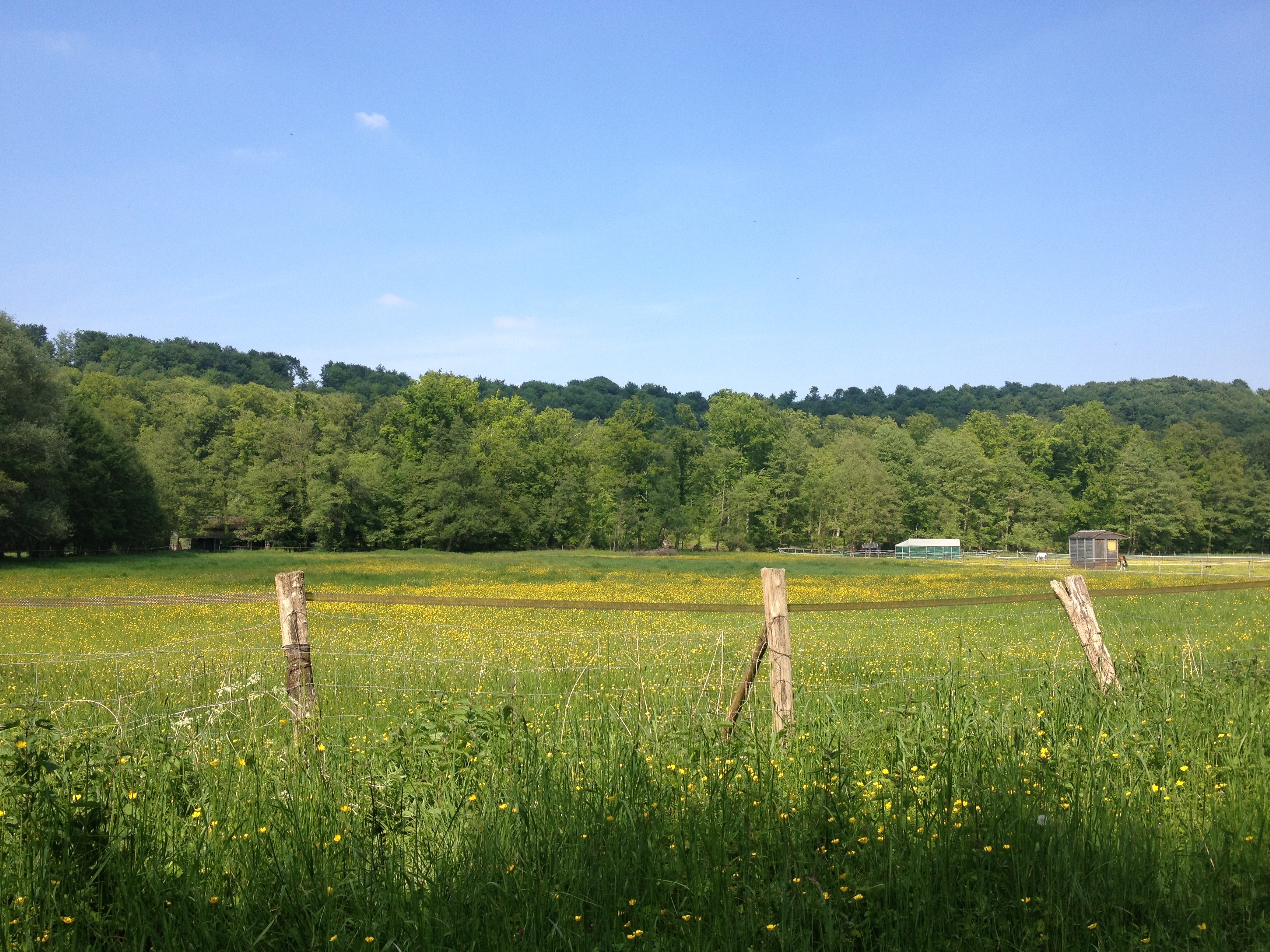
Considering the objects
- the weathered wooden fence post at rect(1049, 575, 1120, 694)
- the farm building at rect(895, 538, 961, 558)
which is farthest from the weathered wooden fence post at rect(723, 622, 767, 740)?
the farm building at rect(895, 538, 961, 558)

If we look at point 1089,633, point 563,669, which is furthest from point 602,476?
point 1089,633

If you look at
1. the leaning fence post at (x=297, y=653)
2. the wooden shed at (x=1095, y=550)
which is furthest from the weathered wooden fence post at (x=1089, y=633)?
the wooden shed at (x=1095, y=550)

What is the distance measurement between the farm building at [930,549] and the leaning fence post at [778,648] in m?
87.1

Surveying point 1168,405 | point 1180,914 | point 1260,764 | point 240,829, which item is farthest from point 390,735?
point 1168,405

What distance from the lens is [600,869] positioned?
3.80 meters

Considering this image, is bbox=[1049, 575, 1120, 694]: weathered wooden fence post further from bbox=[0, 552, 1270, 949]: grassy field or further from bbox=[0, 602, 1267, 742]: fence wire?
bbox=[0, 602, 1267, 742]: fence wire

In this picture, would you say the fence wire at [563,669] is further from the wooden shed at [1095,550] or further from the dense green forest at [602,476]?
the wooden shed at [1095,550]

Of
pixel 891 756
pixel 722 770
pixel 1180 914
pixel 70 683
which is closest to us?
pixel 1180 914

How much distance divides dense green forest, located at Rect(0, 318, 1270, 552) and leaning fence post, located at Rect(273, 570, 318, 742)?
6336 cm

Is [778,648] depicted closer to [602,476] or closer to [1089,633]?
[1089,633]

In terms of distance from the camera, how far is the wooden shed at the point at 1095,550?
2817 inches

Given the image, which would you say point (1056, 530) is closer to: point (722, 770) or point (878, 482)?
point (878, 482)

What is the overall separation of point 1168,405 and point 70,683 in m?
210

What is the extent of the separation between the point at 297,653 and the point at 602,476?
315 feet
